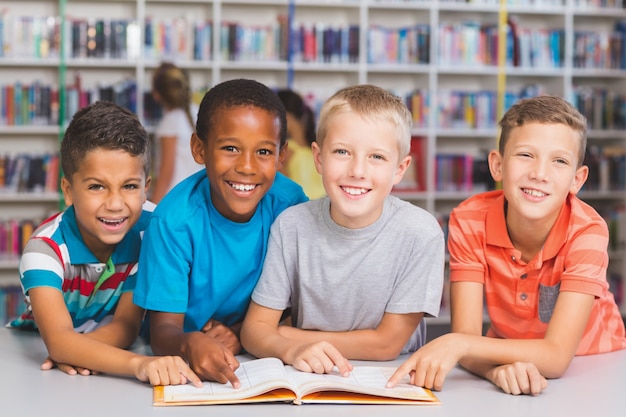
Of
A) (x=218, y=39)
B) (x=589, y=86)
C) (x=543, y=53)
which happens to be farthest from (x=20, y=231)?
(x=589, y=86)

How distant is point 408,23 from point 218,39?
4.42ft

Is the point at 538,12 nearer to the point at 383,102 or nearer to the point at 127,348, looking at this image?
the point at 383,102

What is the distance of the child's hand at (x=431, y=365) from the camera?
1.33 m

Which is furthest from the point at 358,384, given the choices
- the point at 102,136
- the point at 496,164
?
the point at 102,136

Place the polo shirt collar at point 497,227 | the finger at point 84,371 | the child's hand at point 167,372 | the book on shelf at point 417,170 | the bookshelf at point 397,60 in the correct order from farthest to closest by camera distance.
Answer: the book on shelf at point 417,170 < the bookshelf at point 397,60 < the polo shirt collar at point 497,227 < the finger at point 84,371 < the child's hand at point 167,372

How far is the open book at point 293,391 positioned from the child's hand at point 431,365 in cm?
2

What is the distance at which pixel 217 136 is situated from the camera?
1.64m

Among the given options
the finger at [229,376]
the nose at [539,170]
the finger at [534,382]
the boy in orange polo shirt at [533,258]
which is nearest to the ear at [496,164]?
the boy in orange polo shirt at [533,258]

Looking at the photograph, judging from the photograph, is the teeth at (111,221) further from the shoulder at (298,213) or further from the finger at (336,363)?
the finger at (336,363)

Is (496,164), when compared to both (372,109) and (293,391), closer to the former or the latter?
(372,109)

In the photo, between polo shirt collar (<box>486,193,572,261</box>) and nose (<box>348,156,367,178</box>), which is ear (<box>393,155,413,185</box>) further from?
polo shirt collar (<box>486,193,572,261</box>)

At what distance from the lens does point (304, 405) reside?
124 cm

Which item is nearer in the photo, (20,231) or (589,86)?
(20,231)

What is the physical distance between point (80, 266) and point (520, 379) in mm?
895
